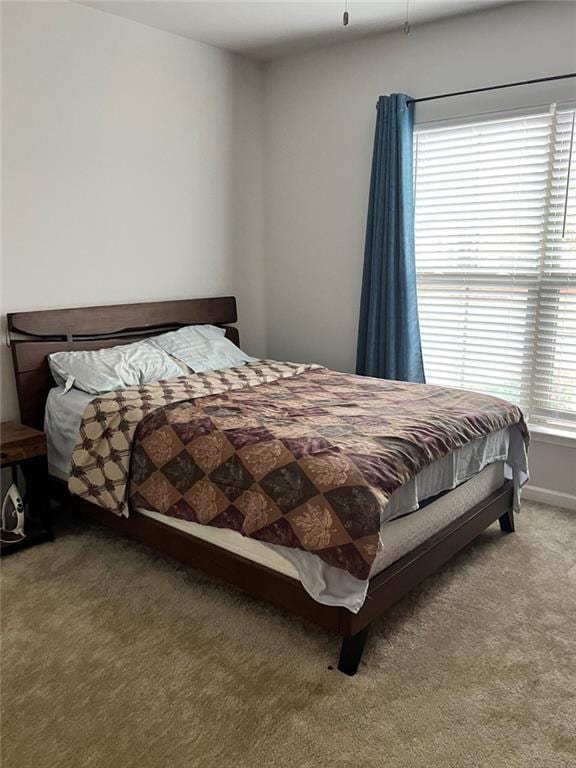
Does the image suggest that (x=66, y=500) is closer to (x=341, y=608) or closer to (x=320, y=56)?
(x=341, y=608)

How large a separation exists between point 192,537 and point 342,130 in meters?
2.76

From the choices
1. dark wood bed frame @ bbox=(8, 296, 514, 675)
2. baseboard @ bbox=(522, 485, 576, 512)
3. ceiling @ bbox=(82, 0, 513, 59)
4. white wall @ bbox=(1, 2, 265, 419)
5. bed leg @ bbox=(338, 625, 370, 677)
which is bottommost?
baseboard @ bbox=(522, 485, 576, 512)

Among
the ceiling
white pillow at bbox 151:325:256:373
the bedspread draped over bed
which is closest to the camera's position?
the bedspread draped over bed

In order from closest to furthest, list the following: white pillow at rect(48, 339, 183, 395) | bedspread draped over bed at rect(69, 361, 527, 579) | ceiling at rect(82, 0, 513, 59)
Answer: bedspread draped over bed at rect(69, 361, 527, 579)
white pillow at rect(48, 339, 183, 395)
ceiling at rect(82, 0, 513, 59)

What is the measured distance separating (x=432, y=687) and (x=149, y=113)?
129 inches

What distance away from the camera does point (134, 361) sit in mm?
3316

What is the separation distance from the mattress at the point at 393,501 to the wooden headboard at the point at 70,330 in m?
0.12

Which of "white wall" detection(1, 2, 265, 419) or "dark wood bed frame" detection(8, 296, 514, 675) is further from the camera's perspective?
"white wall" detection(1, 2, 265, 419)

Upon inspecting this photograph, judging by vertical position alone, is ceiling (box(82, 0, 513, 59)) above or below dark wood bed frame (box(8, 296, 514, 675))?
above

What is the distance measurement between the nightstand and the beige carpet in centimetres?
16

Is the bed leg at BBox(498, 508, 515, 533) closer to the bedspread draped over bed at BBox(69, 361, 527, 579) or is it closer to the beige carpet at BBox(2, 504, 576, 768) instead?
the beige carpet at BBox(2, 504, 576, 768)

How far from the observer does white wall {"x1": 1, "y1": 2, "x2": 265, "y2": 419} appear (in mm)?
3164

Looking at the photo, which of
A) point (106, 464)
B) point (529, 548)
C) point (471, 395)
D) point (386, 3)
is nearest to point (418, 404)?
point (471, 395)

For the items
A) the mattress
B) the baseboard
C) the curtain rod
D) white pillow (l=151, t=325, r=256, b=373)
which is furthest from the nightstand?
the curtain rod
